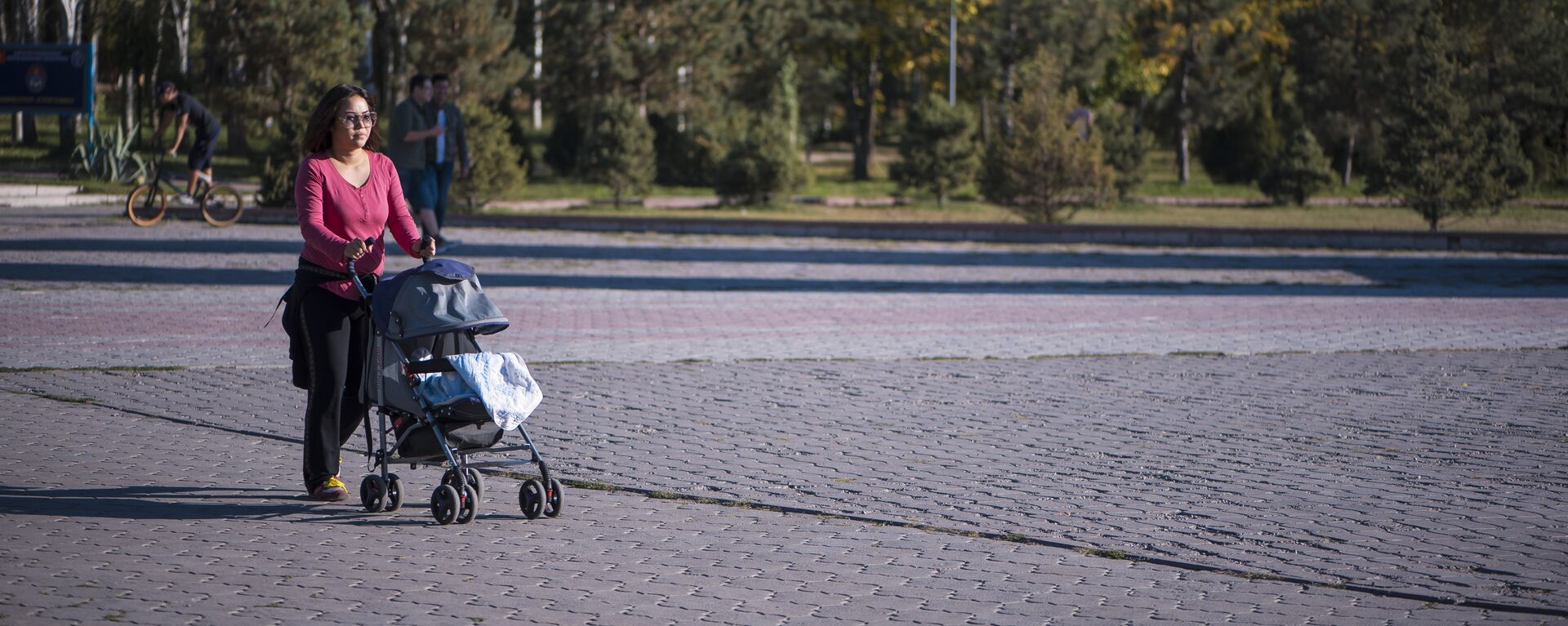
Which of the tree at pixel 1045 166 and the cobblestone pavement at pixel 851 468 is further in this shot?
the tree at pixel 1045 166

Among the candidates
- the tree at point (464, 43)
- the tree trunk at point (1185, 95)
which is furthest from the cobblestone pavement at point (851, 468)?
the tree trunk at point (1185, 95)

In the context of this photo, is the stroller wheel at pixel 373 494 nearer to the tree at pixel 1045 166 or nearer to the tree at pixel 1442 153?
the tree at pixel 1045 166

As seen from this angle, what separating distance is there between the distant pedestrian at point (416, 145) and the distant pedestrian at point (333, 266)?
881 centimetres

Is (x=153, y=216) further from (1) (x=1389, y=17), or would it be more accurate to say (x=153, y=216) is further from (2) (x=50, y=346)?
(1) (x=1389, y=17)

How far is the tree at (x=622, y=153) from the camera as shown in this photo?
28.4 meters

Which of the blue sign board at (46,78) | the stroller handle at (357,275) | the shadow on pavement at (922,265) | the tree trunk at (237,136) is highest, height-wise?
the blue sign board at (46,78)

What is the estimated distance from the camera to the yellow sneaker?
6.22 meters

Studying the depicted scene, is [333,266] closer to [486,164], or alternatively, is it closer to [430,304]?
[430,304]

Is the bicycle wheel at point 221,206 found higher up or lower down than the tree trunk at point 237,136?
lower down

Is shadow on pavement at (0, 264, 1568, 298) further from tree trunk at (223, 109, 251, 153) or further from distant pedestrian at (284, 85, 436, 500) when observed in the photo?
tree trunk at (223, 109, 251, 153)

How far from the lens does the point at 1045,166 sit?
904 inches

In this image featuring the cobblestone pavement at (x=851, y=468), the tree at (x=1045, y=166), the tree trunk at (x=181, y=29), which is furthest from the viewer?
the tree trunk at (x=181, y=29)

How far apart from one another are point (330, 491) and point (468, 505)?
0.65 meters

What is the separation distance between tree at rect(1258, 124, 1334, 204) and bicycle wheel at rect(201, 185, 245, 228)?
68.6ft
